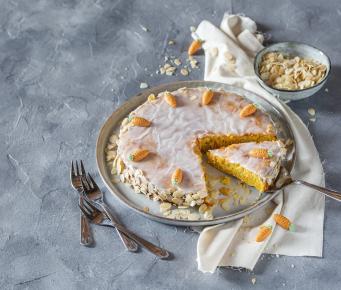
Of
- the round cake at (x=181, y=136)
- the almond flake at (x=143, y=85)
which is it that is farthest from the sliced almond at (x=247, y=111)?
the almond flake at (x=143, y=85)

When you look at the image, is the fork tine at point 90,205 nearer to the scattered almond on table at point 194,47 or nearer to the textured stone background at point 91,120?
the textured stone background at point 91,120

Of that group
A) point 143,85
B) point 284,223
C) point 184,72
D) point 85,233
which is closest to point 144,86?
point 143,85

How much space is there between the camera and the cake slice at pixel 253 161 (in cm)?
264

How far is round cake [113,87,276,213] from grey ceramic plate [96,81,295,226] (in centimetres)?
6

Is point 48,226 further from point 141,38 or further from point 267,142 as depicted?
point 141,38

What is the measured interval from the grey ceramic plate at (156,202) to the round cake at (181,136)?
56 millimetres

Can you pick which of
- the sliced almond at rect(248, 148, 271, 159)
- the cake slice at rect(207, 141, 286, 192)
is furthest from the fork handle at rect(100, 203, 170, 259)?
the sliced almond at rect(248, 148, 271, 159)

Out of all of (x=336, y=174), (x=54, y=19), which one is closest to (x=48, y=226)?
(x=336, y=174)

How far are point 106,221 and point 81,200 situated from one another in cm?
18

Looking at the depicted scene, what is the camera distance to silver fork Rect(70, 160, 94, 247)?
2.64 m

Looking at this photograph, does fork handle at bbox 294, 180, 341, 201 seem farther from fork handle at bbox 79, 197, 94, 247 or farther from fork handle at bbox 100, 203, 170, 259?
fork handle at bbox 79, 197, 94, 247

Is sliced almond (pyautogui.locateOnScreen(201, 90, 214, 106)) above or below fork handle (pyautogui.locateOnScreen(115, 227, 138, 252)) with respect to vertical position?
above

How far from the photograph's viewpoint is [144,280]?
98.0 inches

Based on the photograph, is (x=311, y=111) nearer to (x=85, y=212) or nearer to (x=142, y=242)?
(x=142, y=242)
